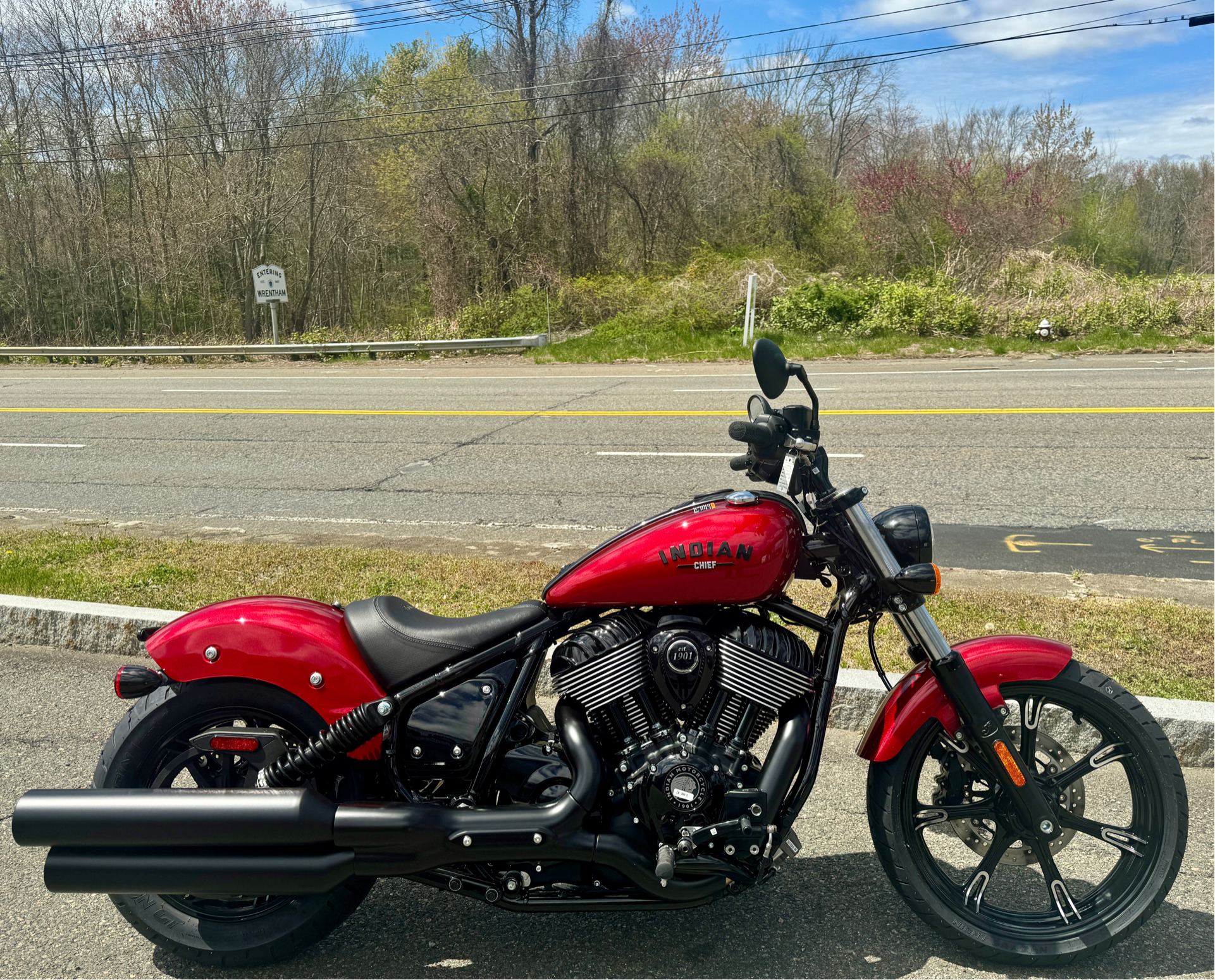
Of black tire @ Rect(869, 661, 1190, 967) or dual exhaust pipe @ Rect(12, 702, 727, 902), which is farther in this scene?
black tire @ Rect(869, 661, 1190, 967)

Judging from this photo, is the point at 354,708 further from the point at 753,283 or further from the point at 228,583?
the point at 753,283

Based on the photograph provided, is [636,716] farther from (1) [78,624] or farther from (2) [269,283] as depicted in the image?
(2) [269,283]

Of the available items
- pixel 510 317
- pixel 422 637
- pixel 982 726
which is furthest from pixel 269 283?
pixel 982 726

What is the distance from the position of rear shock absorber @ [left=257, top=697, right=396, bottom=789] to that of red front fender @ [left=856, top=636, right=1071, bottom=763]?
1353 millimetres

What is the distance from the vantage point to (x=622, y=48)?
2888 cm

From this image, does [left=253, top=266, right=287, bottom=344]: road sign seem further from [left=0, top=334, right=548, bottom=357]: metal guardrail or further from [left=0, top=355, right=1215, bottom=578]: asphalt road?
[left=0, top=355, right=1215, bottom=578]: asphalt road

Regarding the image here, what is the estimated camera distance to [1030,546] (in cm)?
630

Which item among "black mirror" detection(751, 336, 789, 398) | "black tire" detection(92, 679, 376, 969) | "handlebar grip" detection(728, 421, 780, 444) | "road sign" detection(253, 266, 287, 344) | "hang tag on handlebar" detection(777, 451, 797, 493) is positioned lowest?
"black tire" detection(92, 679, 376, 969)

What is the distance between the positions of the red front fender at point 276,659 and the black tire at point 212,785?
0.05m

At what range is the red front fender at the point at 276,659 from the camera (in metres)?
2.63

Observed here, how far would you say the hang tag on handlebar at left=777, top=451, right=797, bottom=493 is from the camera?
2623 mm

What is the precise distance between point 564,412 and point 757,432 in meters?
9.70

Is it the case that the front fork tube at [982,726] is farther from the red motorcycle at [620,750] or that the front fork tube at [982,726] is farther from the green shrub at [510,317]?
the green shrub at [510,317]

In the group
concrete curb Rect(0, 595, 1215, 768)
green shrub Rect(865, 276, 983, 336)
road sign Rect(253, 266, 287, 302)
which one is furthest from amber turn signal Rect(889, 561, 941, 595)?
road sign Rect(253, 266, 287, 302)
